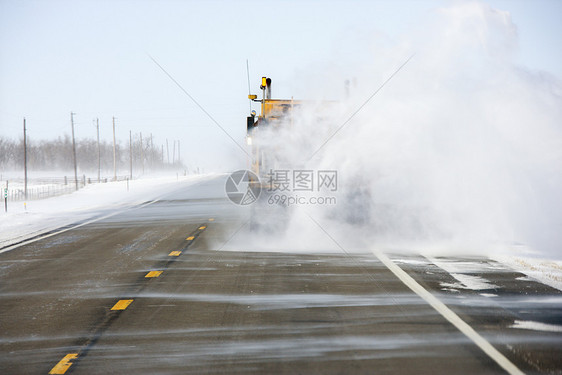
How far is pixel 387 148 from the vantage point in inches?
557

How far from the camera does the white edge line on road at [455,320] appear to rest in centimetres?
478

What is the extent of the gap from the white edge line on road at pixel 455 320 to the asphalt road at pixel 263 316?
0.04 metres

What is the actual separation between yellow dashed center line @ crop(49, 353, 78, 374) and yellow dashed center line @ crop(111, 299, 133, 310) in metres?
1.71

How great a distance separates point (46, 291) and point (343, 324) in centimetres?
434

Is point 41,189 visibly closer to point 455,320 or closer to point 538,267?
point 538,267

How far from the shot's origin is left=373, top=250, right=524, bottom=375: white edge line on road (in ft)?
15.7

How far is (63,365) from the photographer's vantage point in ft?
16.1

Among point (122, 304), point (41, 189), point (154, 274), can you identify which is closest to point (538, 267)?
point (154, 274)

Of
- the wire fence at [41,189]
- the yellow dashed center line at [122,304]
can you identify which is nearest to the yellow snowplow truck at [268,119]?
the yellow dashed center line at [122,304]

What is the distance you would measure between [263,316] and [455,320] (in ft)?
A: 6.69

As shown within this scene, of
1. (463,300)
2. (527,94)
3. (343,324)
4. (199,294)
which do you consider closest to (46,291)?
(199,294)

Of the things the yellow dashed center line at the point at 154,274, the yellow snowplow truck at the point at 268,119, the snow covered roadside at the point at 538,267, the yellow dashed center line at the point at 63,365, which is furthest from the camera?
the yellow snowplow truck at the point at 268,119

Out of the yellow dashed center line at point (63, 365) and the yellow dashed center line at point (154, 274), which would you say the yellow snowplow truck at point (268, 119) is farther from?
the yellow dashed center line at point (63, 365)

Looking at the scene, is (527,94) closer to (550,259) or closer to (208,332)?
(550,259)
